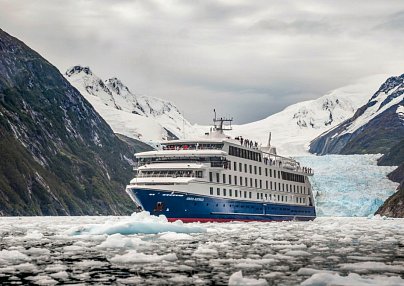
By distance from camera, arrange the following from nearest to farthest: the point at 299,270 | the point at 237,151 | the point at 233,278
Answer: the point at 233,278 < the point at 299,270 < the point at 237,151

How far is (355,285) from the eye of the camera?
1598 centimetres

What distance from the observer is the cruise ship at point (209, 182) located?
60375 millimetres

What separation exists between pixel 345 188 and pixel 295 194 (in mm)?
49821

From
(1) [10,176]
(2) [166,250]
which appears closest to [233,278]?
(2) [166,250]

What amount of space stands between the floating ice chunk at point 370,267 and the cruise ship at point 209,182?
131 ft

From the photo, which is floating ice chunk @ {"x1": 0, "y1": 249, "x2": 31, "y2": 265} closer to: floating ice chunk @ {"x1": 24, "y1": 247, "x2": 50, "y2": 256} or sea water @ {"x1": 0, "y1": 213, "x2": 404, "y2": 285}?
sea water @ {"x1": 0, "y1": 213, "x2": 404, "y2": 285}

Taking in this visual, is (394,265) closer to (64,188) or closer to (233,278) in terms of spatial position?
(233,278)

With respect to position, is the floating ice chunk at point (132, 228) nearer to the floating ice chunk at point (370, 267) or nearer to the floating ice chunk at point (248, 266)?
the floating ice chunk at point (248, 266)

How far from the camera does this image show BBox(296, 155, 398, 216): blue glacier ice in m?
128

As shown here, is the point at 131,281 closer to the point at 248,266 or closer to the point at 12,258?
the point at 248,266

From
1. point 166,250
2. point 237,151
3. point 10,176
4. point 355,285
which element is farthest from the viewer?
point 10,176

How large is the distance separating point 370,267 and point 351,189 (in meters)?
118

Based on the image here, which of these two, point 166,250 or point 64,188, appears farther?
point 64,188

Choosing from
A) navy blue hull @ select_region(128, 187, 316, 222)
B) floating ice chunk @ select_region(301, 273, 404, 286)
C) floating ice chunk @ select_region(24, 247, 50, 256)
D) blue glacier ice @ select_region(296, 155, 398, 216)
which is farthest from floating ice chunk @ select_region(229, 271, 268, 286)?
blue glacier ice @ select_region(296, 155, 398, 216)
